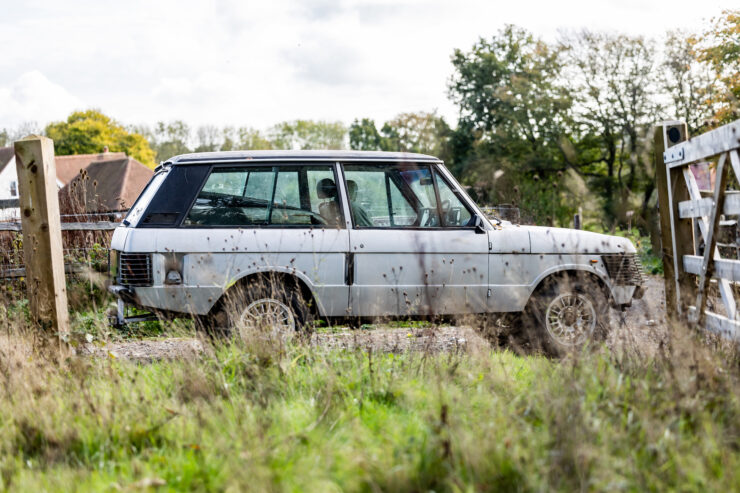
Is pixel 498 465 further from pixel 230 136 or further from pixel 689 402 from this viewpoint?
pixel 230 136

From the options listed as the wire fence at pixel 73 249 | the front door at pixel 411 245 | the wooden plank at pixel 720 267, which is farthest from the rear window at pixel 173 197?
the wooden plank at pixel 720 267

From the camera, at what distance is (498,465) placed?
123 inches

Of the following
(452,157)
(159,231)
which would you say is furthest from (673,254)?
(452,157)

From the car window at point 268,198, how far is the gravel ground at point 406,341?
1.11m

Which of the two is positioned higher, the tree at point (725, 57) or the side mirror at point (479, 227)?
the tree at point (725, 57)

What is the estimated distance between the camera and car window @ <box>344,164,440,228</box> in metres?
6.53

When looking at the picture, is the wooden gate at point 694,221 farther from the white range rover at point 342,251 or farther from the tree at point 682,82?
the tree at point 682,82

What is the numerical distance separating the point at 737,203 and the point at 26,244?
5.66 m

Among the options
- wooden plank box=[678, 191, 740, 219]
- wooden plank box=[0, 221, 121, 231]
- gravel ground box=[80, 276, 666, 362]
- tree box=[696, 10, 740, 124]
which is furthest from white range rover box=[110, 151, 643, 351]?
tree box=[696, 10, 740, 124]

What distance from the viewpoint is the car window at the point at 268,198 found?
20.7ft

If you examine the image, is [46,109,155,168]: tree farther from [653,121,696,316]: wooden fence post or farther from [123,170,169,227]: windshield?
[653,121,696,316]: wooden fence post

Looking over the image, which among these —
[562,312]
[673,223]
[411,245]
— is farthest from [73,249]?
[673,223]

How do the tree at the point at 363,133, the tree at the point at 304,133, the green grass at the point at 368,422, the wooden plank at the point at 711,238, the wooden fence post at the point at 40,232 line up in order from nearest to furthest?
the green grass at the point at 368,422 < the wooden plank at the point at 711,238 < the wooden fence post at the point at 40,232 < the tree at the point at 304,133 < the tree at the point at 363,133

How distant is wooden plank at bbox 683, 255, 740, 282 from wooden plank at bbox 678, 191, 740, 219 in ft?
1.22
